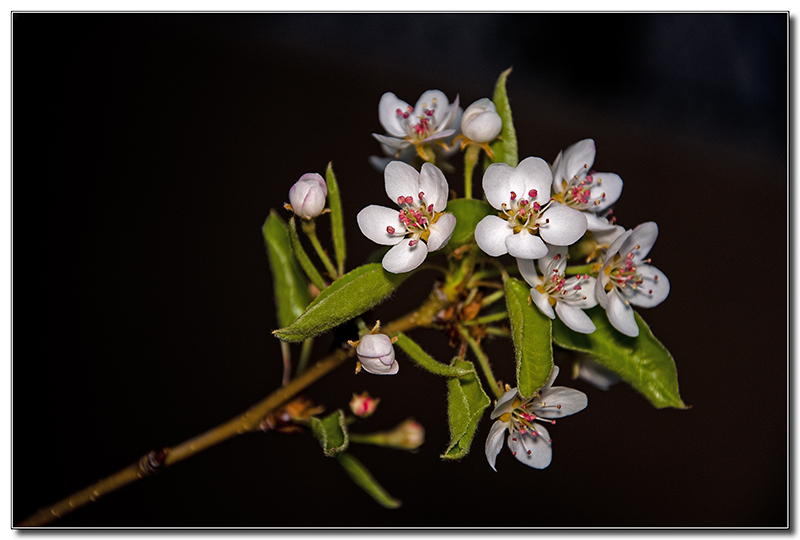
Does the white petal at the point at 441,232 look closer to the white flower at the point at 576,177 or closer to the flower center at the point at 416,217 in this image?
the flower center at the point at 416,217

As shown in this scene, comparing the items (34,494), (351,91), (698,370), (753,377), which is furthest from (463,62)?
(34,494)

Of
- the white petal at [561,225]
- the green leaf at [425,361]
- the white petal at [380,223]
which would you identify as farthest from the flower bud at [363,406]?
the white petal at [561,225]

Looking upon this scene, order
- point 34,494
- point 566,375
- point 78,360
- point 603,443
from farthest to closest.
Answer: point 603,443 < point 78,360 < point 34,494 < point 566,375

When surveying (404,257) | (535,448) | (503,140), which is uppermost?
(503,140)

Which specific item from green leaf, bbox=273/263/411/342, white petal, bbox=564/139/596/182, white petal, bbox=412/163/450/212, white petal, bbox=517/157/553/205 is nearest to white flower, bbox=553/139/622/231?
white petal, bbox=564/139/596/182

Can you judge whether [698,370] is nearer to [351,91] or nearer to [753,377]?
[753,377]

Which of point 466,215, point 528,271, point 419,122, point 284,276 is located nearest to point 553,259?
point 528,271

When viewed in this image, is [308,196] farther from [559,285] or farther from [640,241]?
[640,241]
